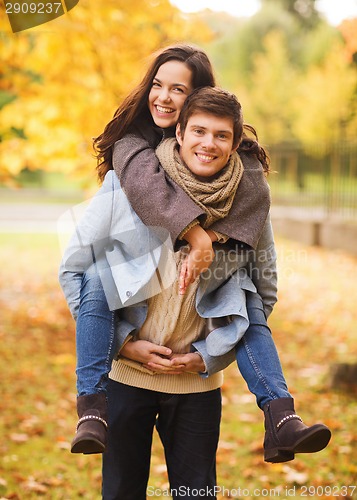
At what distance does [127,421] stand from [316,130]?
19.8 meters

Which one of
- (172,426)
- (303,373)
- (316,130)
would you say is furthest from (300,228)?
(172,426)

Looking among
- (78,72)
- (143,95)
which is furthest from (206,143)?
(78,72)

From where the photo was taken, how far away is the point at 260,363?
86.6 inches

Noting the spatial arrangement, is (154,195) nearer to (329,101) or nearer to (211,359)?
(211,359)

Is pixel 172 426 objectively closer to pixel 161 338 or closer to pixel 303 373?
pixel 161 338

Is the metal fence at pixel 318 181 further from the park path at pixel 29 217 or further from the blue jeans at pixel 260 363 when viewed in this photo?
the blue jeans at pixel 260 363

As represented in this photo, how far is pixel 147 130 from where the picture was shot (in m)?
2.37

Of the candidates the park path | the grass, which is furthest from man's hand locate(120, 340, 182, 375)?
the park path

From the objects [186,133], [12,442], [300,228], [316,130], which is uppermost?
[316,130]

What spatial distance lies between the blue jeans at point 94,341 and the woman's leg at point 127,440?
23 cm

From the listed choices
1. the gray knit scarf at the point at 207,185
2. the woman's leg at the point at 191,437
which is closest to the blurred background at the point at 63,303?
the gray knit scarf at the point at 207,185

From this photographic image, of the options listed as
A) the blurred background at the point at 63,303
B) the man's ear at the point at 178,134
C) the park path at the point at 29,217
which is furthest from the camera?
the park path at the point at 29,217

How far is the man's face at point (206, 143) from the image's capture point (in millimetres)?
2150

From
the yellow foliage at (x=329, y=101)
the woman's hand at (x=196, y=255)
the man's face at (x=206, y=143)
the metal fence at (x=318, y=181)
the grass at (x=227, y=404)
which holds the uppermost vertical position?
the yellow foliage at (x=329, y=101)
